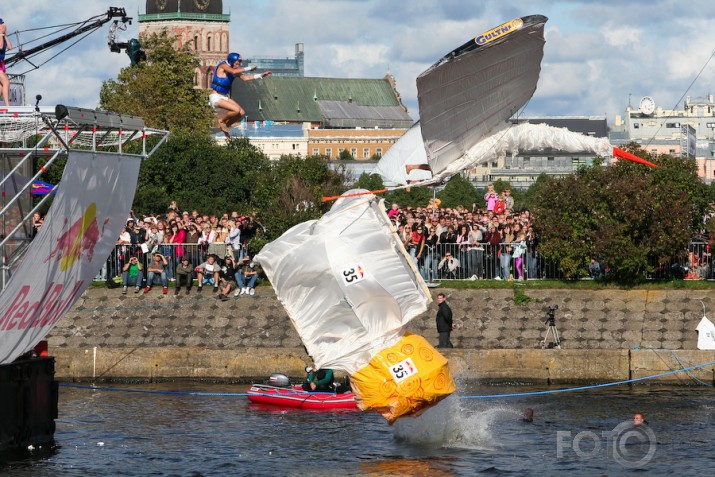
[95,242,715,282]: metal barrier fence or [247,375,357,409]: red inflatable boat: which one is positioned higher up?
[95,242,715,282]: metal barrier fence

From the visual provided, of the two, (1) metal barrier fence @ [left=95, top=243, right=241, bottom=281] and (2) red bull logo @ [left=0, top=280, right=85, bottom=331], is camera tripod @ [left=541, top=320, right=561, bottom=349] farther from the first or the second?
(2) red bull logo @ [left=0, top=280, right=85, bottom=331]

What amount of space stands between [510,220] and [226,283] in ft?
29.0

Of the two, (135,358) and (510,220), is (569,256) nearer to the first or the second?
(510,220)

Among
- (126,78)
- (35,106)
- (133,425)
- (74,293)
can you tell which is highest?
(126,78)

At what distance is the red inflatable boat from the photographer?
36.8 m

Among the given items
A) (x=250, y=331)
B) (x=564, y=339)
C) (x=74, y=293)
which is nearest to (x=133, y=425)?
(x=74, y=293)

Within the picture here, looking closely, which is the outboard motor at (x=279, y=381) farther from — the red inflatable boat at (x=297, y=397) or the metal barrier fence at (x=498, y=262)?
the metal barrier fence at (x=498, y=262)

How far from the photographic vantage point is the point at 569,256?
4278 cm

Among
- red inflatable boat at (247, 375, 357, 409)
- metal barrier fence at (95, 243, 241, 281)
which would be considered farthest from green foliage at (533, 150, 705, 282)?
metal barrier fence at (95, 243, 241, 281)

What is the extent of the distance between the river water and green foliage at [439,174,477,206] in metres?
104

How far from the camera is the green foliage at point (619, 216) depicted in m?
42.1

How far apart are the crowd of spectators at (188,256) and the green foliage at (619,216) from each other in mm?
8972

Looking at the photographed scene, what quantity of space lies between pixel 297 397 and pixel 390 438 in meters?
5.04
